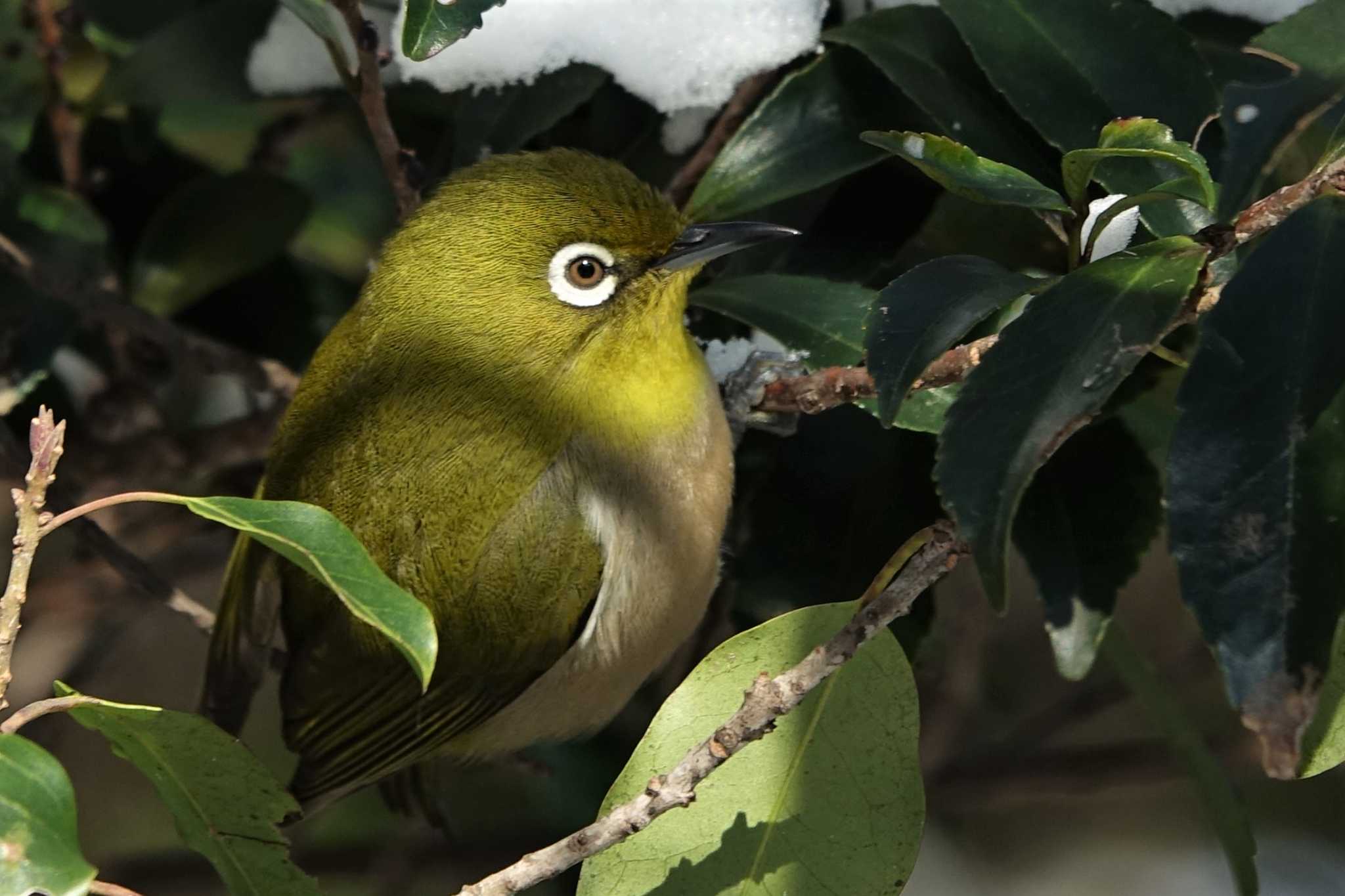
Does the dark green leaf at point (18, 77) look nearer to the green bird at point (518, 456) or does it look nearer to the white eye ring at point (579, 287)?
the green bird at point (518, 456)

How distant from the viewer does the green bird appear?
71.9 inches

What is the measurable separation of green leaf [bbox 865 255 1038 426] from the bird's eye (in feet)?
2.14

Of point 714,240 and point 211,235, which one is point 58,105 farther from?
point 714,240

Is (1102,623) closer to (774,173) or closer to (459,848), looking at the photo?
(774,173)

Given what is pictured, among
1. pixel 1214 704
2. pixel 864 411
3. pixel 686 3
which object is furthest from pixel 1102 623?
pixel 1214 704

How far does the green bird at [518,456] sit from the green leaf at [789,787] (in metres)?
0.42

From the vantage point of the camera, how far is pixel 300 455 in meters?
1.94

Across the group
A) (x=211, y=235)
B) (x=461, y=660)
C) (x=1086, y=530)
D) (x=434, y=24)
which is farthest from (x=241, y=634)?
(x=1086, y=530)

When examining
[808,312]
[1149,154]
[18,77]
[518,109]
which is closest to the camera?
[1149,154]

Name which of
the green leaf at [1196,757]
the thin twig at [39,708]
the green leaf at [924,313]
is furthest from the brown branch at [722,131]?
the thin twig at [39,708]

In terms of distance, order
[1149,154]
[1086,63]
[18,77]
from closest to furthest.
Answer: [1149,154]
[1086,63]
[18,77]

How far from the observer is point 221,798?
4.58 feet

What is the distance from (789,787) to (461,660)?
1.86 ft

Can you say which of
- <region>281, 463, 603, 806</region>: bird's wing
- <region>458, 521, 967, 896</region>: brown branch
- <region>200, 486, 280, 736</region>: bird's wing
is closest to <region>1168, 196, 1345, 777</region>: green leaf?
<region>458, 521, 967, 896</region>: brown branch
